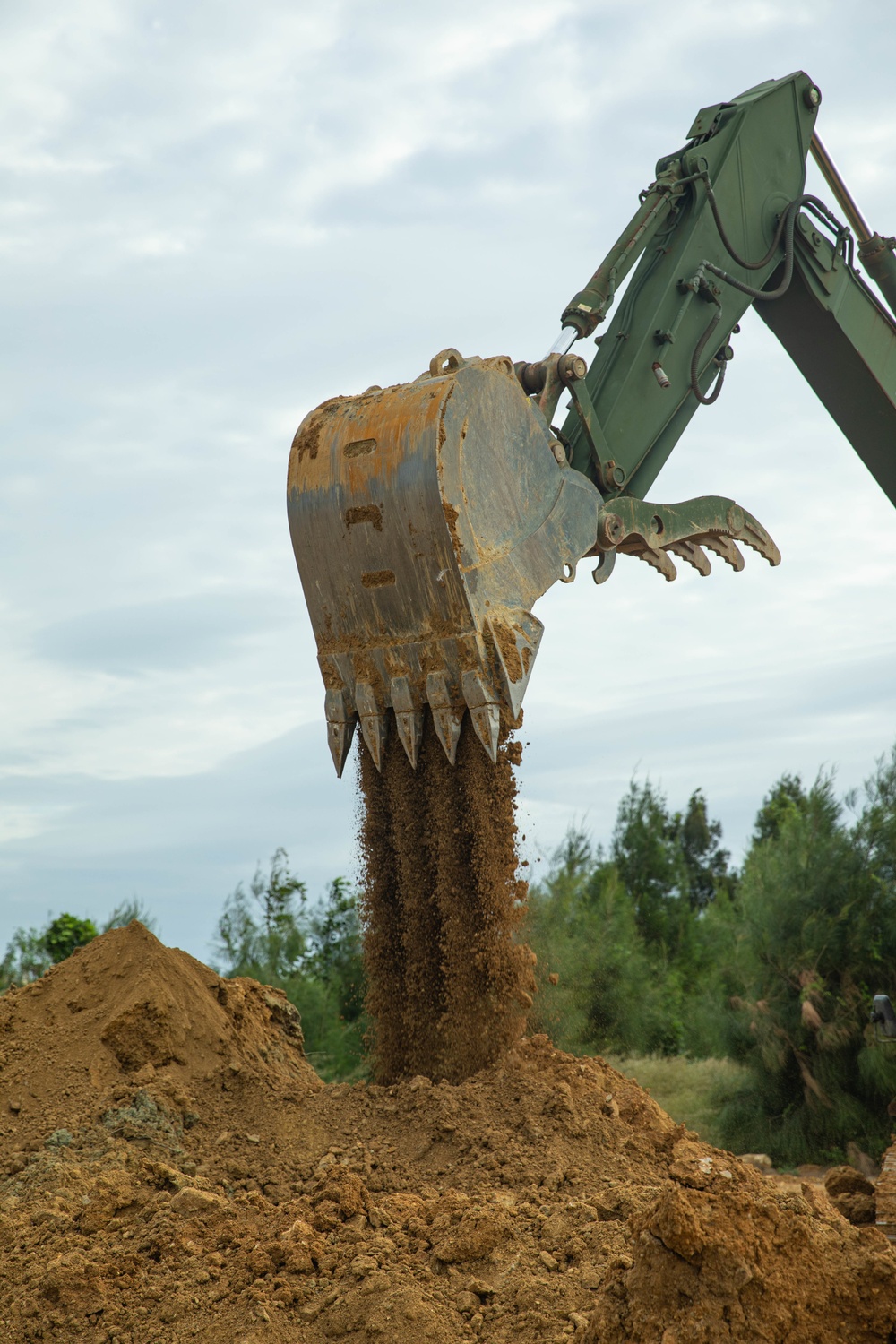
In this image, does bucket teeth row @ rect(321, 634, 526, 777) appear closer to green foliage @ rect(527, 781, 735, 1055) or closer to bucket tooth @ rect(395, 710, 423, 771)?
bucket tooth @ rect(395, 710, 423, 771)

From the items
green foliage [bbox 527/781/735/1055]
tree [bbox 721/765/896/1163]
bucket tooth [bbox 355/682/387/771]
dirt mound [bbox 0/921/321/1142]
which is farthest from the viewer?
green foliage [bbox 527/781/735/1055]

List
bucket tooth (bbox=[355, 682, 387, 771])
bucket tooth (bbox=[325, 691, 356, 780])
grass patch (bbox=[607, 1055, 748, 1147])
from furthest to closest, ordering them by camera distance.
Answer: grass patch (bbox=[607, 1055, 748, 1147]) < bucket tooth (bbox=[325, 691, 356, 780]) < bucket tooth (bbox=[355, 682, 387, 771])

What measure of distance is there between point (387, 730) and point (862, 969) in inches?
296

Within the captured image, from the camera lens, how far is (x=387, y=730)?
197 inches

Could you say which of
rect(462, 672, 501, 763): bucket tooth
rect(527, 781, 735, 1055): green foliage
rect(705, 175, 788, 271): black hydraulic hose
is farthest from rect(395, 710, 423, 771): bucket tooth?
rect(527, 781, 735, 1055): green foliage

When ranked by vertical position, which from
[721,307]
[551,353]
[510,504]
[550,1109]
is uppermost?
[721,307]

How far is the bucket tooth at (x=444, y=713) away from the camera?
4656 millimetres

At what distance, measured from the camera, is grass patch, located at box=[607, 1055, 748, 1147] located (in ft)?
38.5

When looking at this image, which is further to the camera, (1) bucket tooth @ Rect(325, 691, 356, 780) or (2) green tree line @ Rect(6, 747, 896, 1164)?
(2) green tree line @ Rect(6, 747, 896, 1164)

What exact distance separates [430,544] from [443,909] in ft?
4.93

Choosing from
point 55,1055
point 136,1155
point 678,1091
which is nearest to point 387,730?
point 136,1155

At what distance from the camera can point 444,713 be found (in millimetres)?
4691

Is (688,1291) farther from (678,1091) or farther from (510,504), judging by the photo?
(678,1091)

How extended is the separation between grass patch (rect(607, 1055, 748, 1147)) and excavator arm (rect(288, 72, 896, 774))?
24.7 ft
